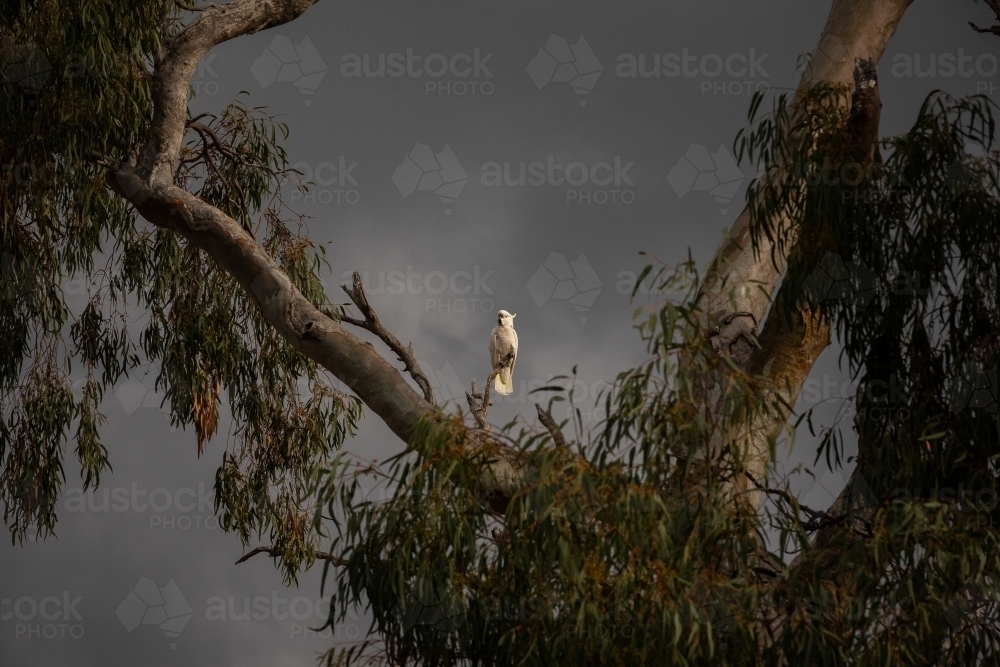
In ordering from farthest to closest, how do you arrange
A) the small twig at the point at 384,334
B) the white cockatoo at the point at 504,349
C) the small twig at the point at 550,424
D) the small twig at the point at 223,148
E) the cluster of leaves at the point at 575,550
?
1. the white cockatoo at the point at 504,349
2. the small twig at the point at 223,148
3. the small twig at the point at 384,334
4. the small twig at the point at 550,424
5. the cluster of leaves at the point at 575,550

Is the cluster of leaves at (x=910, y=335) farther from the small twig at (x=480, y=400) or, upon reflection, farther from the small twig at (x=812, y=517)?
the small twig at (x=480, y=400)

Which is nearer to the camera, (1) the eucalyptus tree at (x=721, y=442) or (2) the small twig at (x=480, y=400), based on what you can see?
(1) the eucalyptus tree at (x=721, y=442)

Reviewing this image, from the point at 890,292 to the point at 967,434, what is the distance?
A: 1.65 ft

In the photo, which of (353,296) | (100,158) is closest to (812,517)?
(353,296)

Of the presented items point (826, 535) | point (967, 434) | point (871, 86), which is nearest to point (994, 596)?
point (967, 434)

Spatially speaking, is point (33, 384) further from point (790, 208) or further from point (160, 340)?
point (790, 208)

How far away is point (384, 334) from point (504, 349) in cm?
213

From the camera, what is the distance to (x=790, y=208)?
425 centimetres

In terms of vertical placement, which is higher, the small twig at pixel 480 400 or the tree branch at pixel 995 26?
the tree branch at pixel 995 26

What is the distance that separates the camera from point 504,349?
7633 millimetres

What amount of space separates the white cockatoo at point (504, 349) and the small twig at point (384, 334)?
6.54 feet

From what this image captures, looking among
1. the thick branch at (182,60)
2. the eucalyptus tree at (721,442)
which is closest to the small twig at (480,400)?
the eucalyptus tree at (721,442)

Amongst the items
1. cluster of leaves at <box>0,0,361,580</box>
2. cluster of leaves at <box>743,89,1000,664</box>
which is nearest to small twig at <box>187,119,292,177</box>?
cluster of leaves at <box>0,0,361,580</box>

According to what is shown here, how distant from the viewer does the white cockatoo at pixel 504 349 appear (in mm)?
7633
